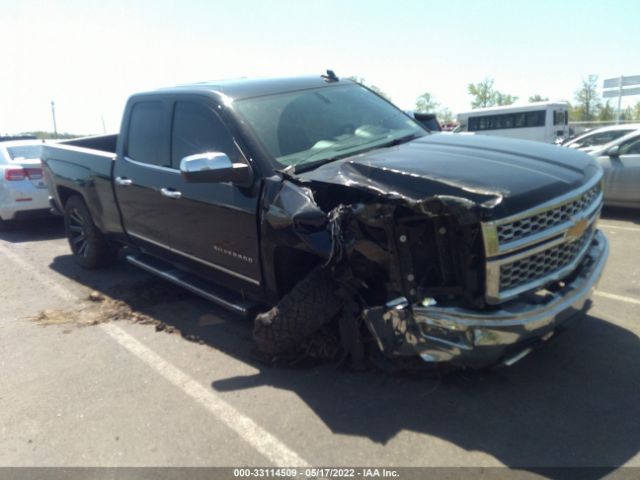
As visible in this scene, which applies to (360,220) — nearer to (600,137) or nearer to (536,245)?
(536,245)

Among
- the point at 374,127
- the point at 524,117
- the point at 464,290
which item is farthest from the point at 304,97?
the point at 524,117

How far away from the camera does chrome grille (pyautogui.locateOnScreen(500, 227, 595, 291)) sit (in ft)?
9.69

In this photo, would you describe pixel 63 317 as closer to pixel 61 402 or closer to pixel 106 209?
pixel 106 209

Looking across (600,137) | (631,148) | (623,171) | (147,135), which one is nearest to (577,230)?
(147,135)

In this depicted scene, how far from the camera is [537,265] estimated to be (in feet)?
10.2

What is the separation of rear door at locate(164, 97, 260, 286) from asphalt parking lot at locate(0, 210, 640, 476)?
0.67 metres

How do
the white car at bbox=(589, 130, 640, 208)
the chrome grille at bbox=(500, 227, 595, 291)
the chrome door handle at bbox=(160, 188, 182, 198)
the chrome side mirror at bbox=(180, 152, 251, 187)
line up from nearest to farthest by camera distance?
1. the chrome grille at bbox=(500, 227, 595, 291)
2. the chrome side mirror at bbox=(180, 152, 251, 187)
3. the chrome door handle at bbox=(160, 188, 182, 198)
4. the white car at bbox=(589, 130, 640, 208)

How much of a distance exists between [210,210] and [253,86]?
1119mm

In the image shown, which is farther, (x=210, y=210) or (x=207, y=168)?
(x=210, y=210)

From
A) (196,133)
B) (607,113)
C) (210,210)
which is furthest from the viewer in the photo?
(607,113)

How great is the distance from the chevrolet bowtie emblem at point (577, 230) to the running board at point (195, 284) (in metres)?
2.25

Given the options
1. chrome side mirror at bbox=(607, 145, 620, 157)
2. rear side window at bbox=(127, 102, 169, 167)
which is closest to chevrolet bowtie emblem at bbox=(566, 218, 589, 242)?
rear side window at bbox=(127, 102, 169, 167)

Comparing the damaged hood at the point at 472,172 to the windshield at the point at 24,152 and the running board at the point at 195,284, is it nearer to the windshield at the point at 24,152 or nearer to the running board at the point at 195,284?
the running board at the point at 195,284

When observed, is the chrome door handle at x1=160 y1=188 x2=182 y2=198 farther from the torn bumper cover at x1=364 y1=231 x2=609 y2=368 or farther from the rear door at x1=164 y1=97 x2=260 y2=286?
the torn bumper cover at x1=364 y1=231 x2=609 y2=368
